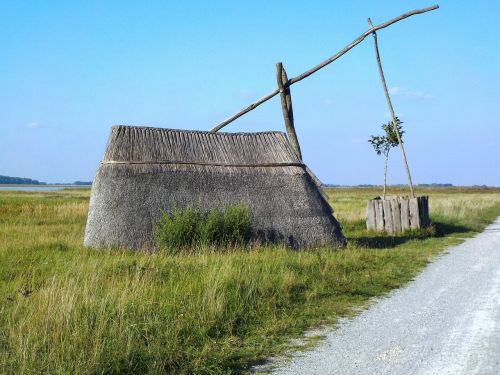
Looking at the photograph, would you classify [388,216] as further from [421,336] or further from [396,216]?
[421,336]

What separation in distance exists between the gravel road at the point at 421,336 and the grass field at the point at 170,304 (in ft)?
1.68

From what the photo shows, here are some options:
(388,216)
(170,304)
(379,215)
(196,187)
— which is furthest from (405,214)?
(170,304)

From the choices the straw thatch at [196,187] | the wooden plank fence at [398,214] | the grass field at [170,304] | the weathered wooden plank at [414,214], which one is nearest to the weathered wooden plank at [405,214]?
the wooden plank fence at [398,214]

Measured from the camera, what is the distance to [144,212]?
1486 centimetres

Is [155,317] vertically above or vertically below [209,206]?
below

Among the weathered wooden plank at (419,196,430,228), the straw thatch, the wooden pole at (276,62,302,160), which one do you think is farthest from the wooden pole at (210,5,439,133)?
the weathered wooden plank at (419,196,430,228)

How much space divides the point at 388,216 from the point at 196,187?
9092 millimetres

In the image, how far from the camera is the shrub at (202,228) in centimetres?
1401

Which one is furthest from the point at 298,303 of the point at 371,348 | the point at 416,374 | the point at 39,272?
the point at 39,272

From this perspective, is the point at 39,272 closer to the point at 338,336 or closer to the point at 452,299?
the point at 338,336

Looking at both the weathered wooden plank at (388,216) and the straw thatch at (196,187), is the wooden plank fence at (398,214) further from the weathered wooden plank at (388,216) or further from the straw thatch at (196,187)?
the straw thatch at (196,187)

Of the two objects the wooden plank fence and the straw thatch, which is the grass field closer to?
the straw thatch

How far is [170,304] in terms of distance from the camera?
7656mm

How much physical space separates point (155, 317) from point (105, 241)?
805cm
